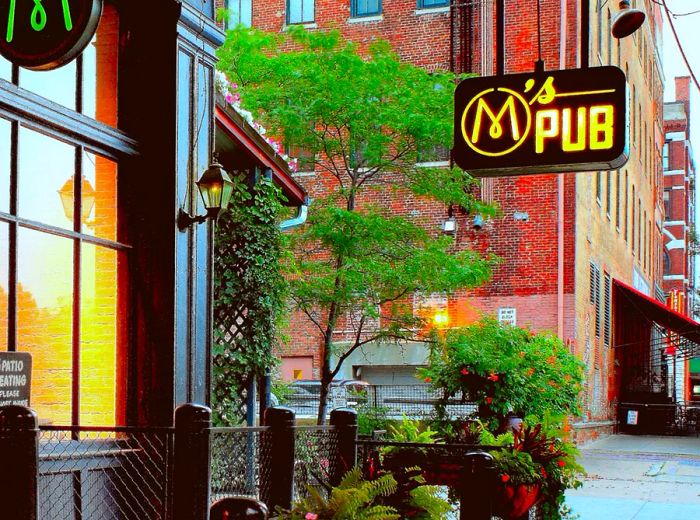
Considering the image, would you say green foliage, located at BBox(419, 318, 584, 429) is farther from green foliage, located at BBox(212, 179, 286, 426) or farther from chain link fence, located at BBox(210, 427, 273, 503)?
chain link fence, located at BBox(210, 427, 273, 503)

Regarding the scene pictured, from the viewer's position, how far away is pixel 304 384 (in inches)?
945

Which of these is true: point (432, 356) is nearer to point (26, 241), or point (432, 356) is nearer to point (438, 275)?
point (438, 275)

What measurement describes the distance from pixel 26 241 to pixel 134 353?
1.42 metres

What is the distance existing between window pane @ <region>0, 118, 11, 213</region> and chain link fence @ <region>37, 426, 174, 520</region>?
149 centimetres

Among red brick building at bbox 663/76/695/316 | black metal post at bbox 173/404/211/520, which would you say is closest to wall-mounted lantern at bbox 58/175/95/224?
black metal post at bbox 173/404/211/520

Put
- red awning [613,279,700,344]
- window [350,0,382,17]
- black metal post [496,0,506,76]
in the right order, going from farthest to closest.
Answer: red awning [613,279,700,344] < window [350,0,382,17] < black metal post [496,0,506,76]

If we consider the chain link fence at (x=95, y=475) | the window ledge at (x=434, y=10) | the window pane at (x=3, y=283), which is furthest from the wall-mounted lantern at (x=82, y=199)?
the window ledge at (x=434, y=10)

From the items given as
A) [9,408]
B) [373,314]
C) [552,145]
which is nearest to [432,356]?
[373,314]

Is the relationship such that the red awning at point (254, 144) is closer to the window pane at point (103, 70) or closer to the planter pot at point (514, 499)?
the window pane at point (103, 70)

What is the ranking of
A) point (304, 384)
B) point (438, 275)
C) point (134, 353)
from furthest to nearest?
point (304, 384)
point (438, 275)
point (134, 353)

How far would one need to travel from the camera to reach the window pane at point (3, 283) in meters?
6.71

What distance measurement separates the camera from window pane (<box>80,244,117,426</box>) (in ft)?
25.0

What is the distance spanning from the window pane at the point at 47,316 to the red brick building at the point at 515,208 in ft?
51.0

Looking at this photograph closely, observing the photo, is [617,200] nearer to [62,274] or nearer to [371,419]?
[371,419]
